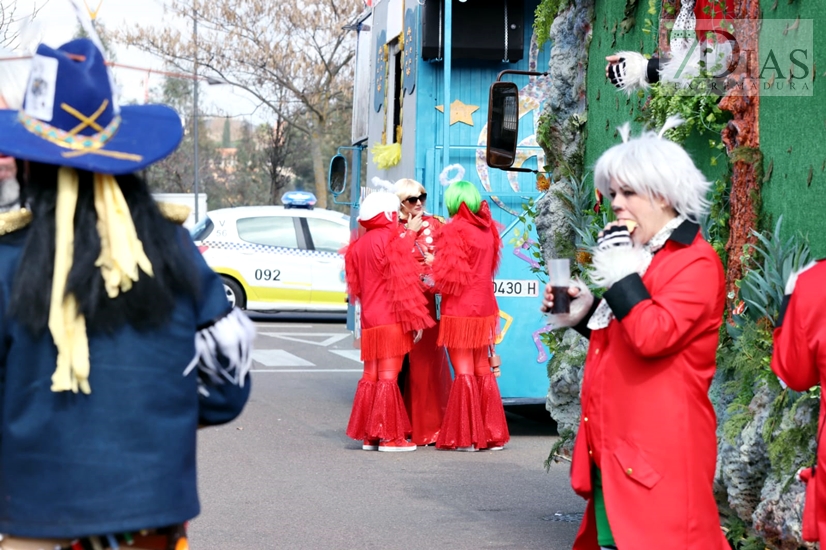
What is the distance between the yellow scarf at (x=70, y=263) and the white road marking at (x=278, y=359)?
39.0 ft

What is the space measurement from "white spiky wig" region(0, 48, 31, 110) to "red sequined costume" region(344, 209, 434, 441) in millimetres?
5994

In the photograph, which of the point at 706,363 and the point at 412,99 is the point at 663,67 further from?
the point at 412,99

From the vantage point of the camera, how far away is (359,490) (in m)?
7.60

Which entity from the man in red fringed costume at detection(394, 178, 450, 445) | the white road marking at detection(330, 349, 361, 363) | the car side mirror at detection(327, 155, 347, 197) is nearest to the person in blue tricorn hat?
the man in red fringed costume at detection(394, 178, 450, 445)

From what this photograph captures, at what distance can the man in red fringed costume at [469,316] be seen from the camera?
29.2 ft

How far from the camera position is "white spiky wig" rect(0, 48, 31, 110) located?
2.85 m

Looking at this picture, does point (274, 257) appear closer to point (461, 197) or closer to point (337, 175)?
point (337, 175)

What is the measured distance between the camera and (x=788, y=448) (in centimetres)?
442

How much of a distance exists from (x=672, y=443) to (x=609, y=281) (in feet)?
1.74

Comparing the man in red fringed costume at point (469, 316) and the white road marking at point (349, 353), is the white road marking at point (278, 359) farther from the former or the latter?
the man in red fringed costume at point (469, 316)

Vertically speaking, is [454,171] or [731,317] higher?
[454,171]

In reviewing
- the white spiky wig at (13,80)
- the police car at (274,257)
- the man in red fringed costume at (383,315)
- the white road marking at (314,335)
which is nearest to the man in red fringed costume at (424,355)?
the man in red fringed costume at (383,315)

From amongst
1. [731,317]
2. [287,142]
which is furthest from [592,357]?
[287,142]

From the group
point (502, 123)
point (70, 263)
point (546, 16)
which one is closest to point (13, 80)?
point (70, 263)
